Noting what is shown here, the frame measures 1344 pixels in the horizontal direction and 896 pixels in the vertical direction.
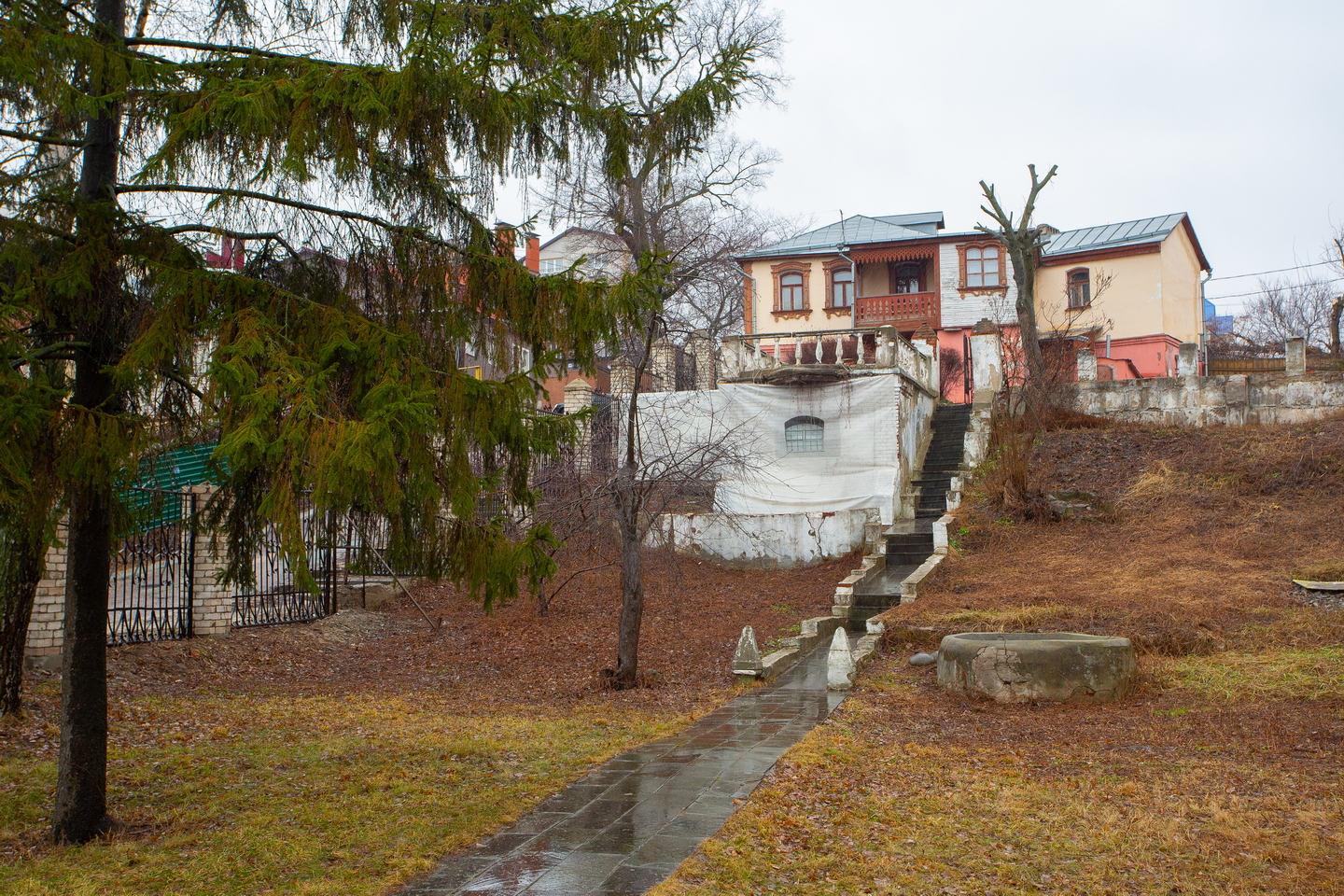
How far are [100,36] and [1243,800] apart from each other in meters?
8.80

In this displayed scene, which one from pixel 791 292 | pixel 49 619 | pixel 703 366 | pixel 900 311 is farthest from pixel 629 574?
pixel 791 292

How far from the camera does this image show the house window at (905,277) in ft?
111

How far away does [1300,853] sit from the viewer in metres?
5.32

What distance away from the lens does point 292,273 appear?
693 cm

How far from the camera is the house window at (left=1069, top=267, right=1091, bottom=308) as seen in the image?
104 feet

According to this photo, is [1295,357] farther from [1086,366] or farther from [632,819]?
[632,819]

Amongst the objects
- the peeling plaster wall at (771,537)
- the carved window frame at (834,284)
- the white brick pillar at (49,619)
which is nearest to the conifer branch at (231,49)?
the white brick pillar at (49,619)

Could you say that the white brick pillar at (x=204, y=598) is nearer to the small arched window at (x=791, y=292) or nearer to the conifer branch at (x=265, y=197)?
the conifer branch at (x=265, y=197)

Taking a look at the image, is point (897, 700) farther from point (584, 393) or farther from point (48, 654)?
point (584, 393)

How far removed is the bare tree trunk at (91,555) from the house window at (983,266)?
28.6 m

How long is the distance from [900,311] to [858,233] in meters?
3.30

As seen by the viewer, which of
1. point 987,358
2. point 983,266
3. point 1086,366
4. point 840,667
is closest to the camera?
point 840,667

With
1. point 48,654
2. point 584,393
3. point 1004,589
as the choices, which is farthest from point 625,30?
point 584,393

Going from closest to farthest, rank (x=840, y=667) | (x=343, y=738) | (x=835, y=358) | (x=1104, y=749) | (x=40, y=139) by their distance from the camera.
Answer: (x=40, y=139) → (x=1104, y=749) → (x=343, y=738) → (x=840, y=667) → (x=835, y=358)
